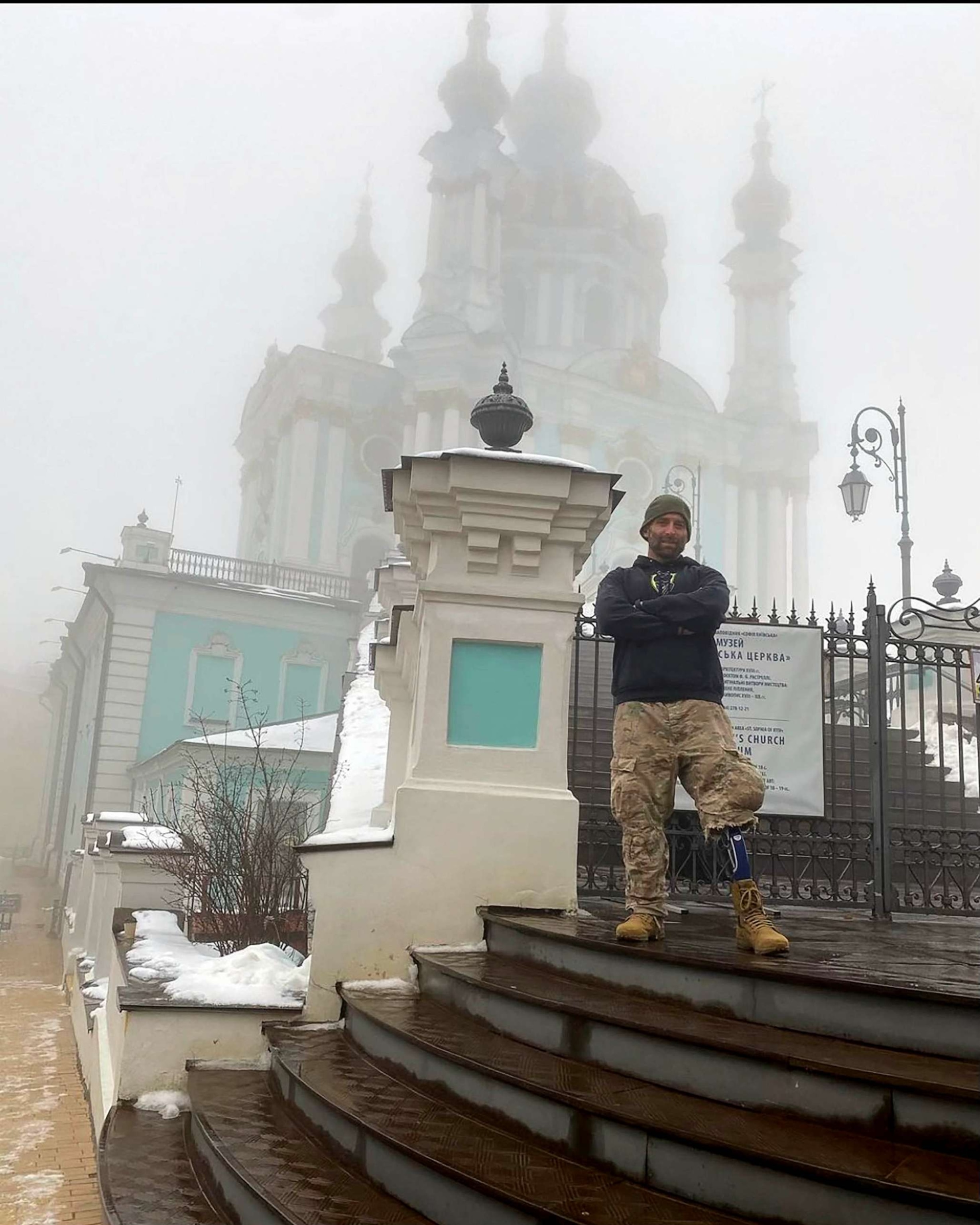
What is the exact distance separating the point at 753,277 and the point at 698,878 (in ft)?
151

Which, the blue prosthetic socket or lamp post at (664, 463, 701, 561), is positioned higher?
lamp post at (664, 463, 701, 561)

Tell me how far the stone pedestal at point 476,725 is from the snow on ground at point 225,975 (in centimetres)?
24

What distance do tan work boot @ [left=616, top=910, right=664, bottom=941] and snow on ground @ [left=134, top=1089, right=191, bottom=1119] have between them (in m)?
1.92

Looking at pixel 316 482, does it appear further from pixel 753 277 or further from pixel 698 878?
pixel 698 878

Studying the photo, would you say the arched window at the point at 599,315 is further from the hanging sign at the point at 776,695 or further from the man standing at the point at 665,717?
the man standing at the point at 665,717

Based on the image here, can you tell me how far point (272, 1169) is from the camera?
3.14 meters

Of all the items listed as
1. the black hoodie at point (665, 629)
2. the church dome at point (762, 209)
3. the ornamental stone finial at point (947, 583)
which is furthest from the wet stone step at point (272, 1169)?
the church dome at point (762, 209)

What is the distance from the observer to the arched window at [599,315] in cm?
4700

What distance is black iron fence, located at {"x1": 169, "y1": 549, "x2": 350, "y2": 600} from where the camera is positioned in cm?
3016

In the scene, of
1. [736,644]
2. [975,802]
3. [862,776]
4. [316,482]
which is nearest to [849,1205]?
[736,644]

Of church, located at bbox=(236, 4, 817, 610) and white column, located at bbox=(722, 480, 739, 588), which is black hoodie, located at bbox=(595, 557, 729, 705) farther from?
white column, located at bbox=(722, 480, 739, 588)

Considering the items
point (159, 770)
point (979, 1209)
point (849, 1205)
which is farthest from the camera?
point (159, 770)

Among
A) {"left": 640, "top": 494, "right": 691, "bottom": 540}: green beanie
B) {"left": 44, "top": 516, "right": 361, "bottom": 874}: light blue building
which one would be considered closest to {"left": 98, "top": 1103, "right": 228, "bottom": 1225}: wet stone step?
{"left": 640, "top": 494, "right": 691, "bottom": 540}: green beanie

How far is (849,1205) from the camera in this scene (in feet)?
7.41
